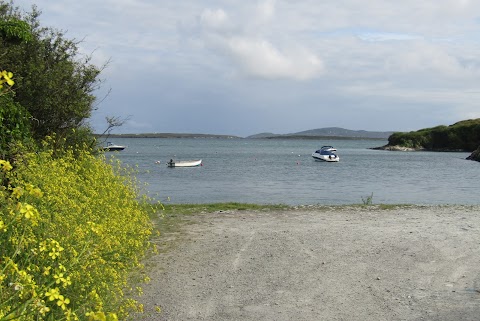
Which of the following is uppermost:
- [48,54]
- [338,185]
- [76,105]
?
[48,54]

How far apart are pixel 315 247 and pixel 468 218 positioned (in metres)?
6.43

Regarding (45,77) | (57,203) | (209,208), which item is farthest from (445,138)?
(57,203)

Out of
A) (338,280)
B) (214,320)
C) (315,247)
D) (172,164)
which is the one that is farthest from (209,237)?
(172,164)

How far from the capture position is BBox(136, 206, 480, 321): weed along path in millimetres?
8428

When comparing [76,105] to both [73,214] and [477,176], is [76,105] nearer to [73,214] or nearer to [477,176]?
[73,214]

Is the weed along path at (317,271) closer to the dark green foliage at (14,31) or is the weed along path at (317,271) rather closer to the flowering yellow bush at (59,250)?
the flowering yellow bush at (59,250)

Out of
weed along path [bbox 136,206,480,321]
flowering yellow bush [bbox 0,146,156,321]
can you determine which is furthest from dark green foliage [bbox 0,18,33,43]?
weed along path [bbox 136,206,480,321]

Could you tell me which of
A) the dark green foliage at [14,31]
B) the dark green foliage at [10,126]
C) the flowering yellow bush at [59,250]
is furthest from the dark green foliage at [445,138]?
the flowering yellow bush at [59,250]

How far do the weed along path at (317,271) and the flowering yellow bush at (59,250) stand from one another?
83 centimetres

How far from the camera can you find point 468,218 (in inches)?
659

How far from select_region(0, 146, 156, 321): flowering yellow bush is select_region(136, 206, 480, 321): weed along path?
0.83m

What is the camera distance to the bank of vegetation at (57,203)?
→ 4.71 metres

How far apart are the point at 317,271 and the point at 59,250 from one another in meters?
6.58

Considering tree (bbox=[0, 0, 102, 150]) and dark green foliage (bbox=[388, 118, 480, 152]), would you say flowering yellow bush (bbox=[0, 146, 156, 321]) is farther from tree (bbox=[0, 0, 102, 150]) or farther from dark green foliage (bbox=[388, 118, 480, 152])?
dark green foliage (bbox=[388, 118, 480, 152])
